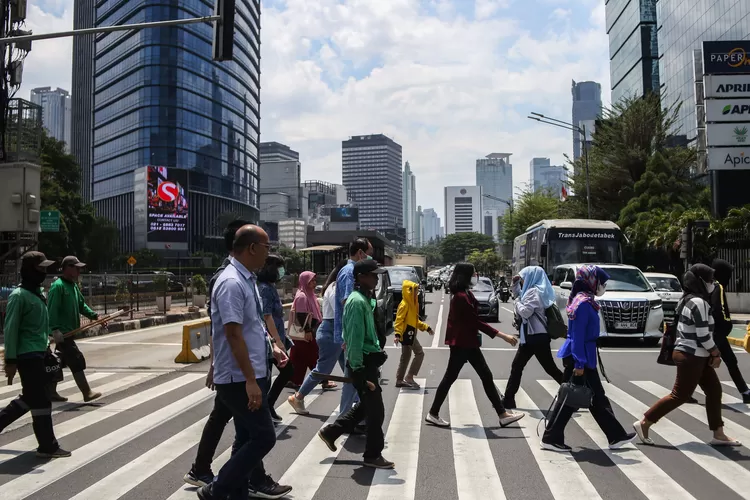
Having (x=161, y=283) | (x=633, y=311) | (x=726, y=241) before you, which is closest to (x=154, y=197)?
(x=161, y=283)

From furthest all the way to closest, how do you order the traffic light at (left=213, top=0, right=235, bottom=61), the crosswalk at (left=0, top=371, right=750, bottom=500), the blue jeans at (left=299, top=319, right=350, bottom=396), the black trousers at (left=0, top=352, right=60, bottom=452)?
the traffic light at (left=213, top=0, right=235, bottom=61) → the blue jeans at (left=299, top=319, right=350, bottom=396) → the black trousers at (left=0, top=352, right=60, bottom=452) → the crosswalk at (left=0, top=371, right=750, bottom=500)

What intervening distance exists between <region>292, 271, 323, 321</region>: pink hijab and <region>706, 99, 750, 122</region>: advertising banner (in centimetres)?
2671

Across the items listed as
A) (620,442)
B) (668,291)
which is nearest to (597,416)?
(620,442)

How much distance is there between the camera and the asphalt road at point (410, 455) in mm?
5039

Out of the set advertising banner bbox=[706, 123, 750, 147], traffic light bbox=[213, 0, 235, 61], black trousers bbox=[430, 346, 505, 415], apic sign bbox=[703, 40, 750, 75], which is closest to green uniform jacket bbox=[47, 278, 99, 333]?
black trousers bbox=[430, 346, 505, 415]

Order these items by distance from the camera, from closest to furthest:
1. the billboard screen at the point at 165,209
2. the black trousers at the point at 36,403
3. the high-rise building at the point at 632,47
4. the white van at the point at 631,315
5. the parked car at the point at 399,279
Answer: the black trousers at the point at 36,403
the white van at the point at 631,315
the parked car at the point at 399,279
the high-rise building at the point at 632,47
the billboard screen at the point at 165,209

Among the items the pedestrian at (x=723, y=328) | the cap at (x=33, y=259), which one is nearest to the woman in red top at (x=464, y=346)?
the pedestrian at (x=723, y=328)

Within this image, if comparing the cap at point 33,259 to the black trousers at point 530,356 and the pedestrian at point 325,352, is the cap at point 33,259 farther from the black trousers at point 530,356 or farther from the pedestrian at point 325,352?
the black trousers at point 530,356

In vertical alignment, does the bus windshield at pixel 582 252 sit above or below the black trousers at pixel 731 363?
above

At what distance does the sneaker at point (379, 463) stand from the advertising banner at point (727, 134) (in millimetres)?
28709

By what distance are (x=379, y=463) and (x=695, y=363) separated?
3.10 m

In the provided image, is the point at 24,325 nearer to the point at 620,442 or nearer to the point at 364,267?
the point at 364,267

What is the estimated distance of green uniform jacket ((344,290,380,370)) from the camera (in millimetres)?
5496

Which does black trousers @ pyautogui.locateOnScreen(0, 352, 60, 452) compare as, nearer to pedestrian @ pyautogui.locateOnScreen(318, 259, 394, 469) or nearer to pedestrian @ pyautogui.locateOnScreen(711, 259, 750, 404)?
pedestrian @ pyautogui.locateOnScreen(318, 259, 394, 469)
